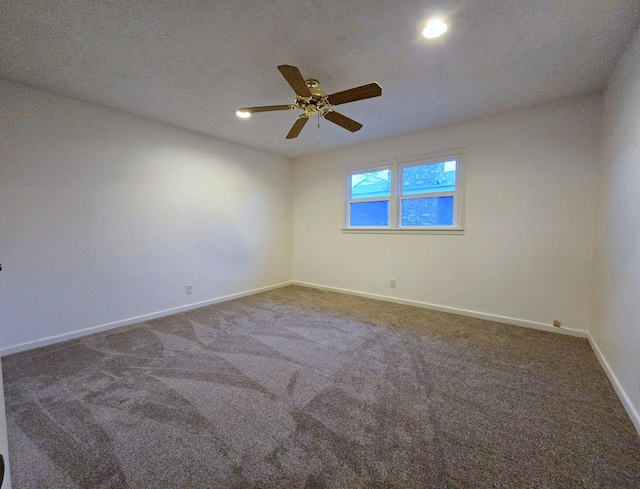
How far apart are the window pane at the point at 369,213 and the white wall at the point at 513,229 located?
277 mm

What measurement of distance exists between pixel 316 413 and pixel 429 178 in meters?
3.35

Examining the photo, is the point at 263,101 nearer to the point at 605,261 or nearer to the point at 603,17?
A: the point at 603,17

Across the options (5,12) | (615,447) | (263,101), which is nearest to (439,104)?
(263,101)

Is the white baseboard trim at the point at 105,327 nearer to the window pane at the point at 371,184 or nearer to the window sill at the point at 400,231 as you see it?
the window sill at the point at 400,231

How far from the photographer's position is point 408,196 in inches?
158

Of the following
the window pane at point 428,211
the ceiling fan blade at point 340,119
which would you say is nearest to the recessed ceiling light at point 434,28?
the ceiling fan blade at point 340,119

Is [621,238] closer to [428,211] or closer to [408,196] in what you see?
[428,211]

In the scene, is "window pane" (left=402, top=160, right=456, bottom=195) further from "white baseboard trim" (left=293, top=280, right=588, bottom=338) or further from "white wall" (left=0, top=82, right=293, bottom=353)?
"white wall" (left=0, top=82, right=293, bottom=353)

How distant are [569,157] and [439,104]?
4.86 feet

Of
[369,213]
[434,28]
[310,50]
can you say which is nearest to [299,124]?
[310,50]

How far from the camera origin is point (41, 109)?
8.46 ft

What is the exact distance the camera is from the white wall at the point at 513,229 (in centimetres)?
282

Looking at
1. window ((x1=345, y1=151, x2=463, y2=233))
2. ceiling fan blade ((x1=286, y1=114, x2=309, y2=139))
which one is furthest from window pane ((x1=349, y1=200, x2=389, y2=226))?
ceiling fan blade ((x1=286, y1=114, x2=309, y2=139))

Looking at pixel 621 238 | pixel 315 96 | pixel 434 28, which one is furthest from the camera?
pixel 315 96
